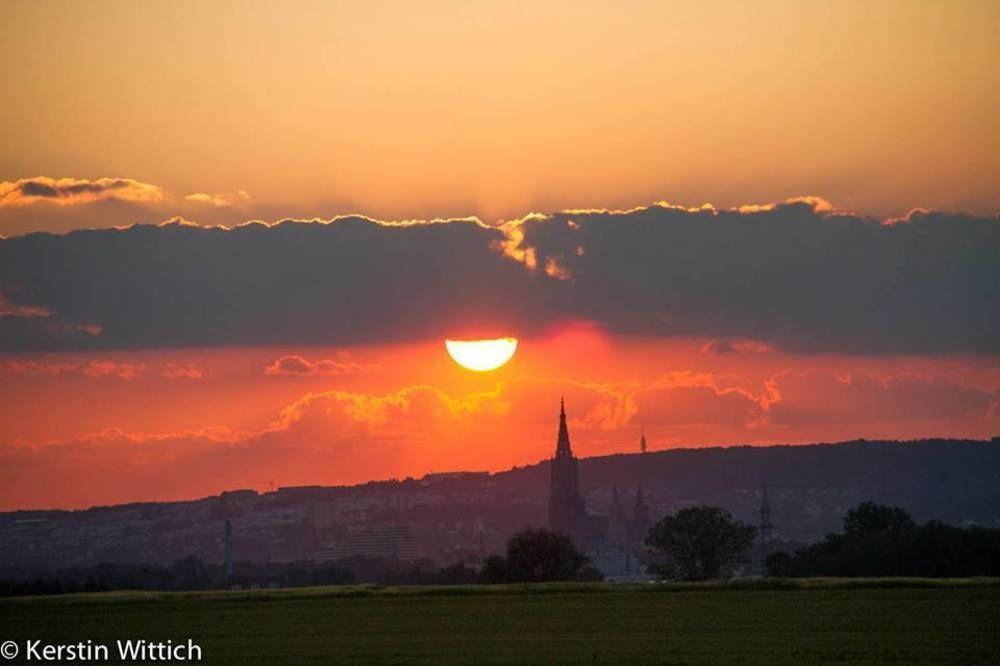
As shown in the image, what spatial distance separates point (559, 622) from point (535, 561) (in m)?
52.1

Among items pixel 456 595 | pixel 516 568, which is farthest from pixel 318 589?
pixel 516 568

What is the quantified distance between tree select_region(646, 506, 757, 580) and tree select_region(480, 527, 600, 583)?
1978 cm

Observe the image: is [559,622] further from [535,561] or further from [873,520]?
[873,520]

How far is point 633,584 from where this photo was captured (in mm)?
81000

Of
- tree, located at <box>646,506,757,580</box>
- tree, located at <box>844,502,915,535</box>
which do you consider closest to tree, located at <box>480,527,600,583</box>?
tree, located at <box>646,506,757,580</box>

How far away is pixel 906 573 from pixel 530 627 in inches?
1901

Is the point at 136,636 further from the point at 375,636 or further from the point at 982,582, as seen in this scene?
the point at 982,582

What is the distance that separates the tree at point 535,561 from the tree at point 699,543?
19780mm

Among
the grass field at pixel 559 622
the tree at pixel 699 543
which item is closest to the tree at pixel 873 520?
the tree at pixel 699 543

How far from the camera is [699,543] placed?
142 meters

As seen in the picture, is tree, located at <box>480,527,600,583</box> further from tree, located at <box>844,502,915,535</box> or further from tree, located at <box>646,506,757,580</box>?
tree, located at <box>844,502,915,535</box>

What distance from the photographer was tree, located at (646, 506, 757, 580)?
139250 millimetres

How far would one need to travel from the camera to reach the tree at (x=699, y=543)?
457 ft

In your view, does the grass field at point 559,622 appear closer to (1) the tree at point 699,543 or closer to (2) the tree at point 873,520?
(1) the tree at point 699,543
